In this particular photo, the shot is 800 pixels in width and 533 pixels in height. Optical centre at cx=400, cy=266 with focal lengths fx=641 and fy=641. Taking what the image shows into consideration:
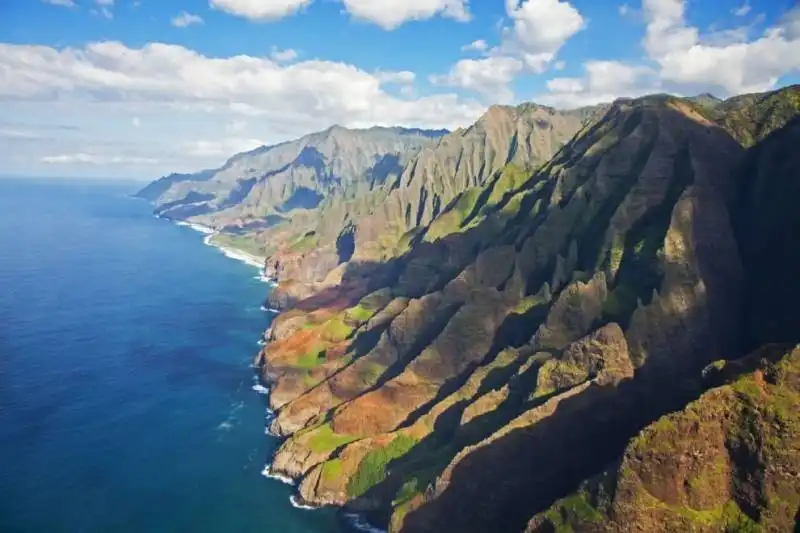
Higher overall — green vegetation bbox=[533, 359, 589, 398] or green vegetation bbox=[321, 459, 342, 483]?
green vegetation bbox=[533, 359, 589, 398]

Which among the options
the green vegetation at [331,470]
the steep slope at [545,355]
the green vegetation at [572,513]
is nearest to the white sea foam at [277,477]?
the steep slope at [545,355]

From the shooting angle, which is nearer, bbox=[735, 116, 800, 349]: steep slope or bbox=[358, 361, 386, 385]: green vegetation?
bbox=[735, 116, 800, 349]: steep slope

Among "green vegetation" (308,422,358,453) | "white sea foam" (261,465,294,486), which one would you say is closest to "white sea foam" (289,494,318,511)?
"white sea foam" (261,465,294,486)

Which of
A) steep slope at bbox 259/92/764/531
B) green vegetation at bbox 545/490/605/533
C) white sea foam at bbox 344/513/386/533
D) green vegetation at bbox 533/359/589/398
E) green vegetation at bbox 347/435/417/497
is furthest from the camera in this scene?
green vegetation at bbox 347/435/417/497

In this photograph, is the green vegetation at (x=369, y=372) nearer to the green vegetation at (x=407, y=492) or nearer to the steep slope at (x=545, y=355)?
the steep slope at (x=545, y=355)

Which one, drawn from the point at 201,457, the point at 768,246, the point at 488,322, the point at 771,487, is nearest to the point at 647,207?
the point at 768,246

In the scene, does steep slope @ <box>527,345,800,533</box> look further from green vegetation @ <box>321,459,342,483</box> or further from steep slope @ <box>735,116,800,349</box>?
green vegetation @ <box>321,459,342,483</box>

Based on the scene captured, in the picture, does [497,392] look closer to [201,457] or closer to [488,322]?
[488,322]

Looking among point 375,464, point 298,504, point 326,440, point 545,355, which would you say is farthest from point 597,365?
point 298,504
